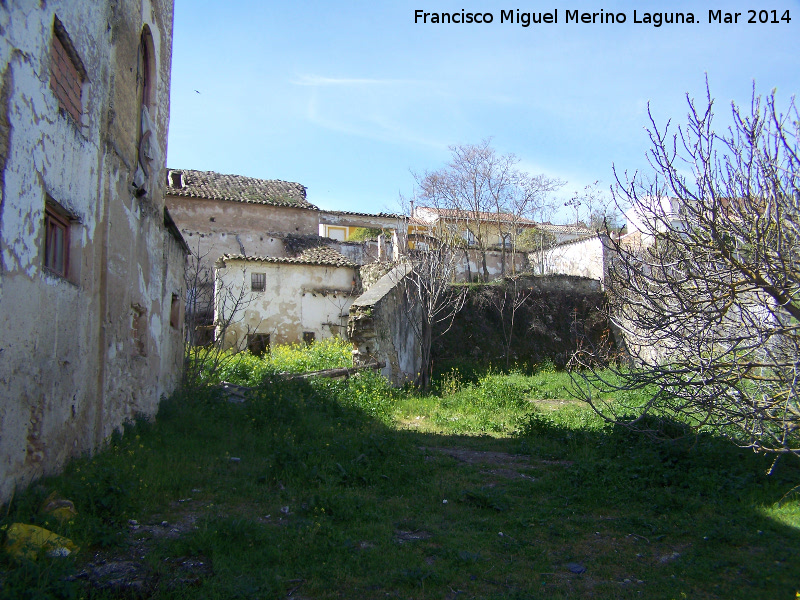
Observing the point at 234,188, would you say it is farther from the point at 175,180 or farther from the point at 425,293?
the point at 425,293

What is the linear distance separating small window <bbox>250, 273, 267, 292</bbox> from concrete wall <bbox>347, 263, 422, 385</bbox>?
20.2ft

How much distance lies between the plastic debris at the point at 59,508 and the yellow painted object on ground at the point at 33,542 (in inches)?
8.7

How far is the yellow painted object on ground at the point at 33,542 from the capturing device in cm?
350

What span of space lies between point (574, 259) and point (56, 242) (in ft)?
67.3

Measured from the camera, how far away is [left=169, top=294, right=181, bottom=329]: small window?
31.1 feet

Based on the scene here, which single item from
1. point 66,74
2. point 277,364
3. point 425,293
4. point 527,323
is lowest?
point 277,364

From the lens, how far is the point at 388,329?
479 inches

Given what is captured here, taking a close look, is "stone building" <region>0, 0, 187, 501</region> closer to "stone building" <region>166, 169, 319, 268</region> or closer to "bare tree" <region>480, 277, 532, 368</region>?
"bare tree" <region>480, 277, 532, 368</region>

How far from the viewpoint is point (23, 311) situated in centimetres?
424

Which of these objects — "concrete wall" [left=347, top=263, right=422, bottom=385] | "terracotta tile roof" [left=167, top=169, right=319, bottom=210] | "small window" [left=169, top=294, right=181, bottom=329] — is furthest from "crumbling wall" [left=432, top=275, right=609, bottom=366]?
"terracotta tile roof" [left=167, top=169, right=319, bottom=210]

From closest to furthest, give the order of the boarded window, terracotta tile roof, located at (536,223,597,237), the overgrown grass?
the boarded window → the overgrown grass → terracotta tile roof, located at (536,223,597,237)

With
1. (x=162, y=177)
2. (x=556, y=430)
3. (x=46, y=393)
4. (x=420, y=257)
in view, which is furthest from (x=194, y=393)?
(x=420, y=257)

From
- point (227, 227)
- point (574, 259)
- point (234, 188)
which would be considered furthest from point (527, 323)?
point (234, 188)

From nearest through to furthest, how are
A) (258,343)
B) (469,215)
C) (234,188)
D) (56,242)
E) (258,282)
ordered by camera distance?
(56,242), (258,343), (258,282), (234,188), (469,215)
